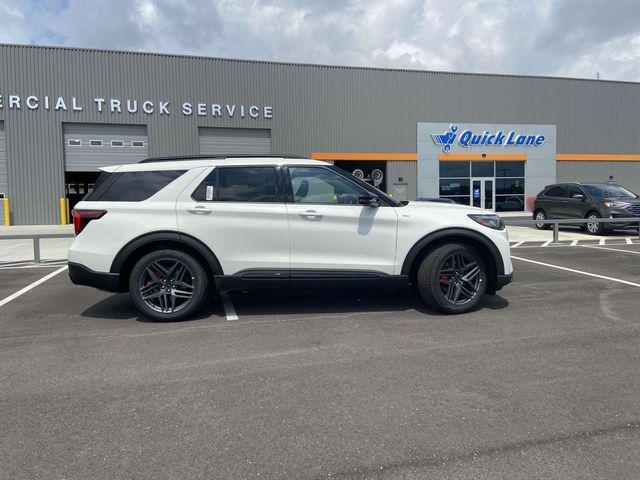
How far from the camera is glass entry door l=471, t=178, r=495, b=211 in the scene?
27.9m

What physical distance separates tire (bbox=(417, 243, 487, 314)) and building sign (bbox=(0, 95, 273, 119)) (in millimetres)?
20581

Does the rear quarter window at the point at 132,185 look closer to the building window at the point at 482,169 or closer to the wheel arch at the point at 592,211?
the wheel arch at the point at 592,211

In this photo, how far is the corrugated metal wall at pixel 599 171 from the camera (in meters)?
29.3

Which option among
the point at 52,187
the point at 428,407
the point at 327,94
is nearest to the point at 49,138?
the point at 52,187

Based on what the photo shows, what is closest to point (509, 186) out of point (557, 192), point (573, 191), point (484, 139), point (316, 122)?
point (484, 139)

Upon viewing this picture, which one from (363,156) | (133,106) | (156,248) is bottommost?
(156,248)

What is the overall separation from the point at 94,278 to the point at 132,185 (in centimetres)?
108

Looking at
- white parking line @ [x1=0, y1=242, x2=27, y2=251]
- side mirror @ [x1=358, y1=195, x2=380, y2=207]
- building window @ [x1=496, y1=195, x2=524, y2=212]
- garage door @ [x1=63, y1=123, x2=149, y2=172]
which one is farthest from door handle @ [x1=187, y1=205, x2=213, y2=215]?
building window @ [x1=496, y1=195, x2=524, y2=212]

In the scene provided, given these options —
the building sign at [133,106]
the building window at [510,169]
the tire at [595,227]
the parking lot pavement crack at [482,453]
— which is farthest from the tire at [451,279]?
the building window at [510,169]

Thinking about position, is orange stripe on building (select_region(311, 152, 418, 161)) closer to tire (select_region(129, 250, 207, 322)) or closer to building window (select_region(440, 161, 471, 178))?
building window (select_region(440, 161, 471, 178))

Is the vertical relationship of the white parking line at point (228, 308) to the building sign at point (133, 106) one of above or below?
below

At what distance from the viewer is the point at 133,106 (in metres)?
23.3

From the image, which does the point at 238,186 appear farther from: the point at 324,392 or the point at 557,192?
the point at 557,192

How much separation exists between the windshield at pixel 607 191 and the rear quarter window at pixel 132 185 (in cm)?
1440
